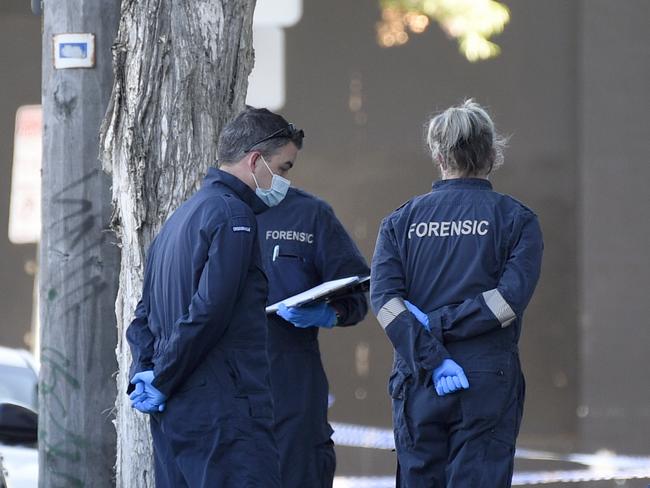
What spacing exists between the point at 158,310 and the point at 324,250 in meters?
1.42

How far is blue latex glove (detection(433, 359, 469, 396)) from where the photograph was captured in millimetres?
4637

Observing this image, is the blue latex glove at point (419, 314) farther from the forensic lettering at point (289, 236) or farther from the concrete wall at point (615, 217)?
the concrete wall at point (615, 217)

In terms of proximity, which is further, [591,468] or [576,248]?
[576,248]

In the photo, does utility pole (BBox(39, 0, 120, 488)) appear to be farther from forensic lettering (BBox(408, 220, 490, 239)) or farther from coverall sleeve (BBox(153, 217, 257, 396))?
coverall sleeve (BBox(153, 217, 257, 396))

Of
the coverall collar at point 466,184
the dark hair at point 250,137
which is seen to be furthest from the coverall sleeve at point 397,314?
the dark hair at point 250,137

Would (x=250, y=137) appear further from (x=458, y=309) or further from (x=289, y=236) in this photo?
(x=289, y=236)

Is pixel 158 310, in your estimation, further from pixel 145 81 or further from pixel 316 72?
pixel 316 72

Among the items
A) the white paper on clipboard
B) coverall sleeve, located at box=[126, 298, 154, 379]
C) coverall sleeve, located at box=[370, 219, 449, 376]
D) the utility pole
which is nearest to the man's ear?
coverall sleeve, located at box=[126, 298, 154, 379]

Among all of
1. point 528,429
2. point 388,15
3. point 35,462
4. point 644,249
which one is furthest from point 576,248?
point 35,462

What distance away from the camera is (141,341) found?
443 centimetres

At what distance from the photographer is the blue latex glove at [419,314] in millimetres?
4773

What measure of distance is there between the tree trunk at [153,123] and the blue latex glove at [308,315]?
0.57 m

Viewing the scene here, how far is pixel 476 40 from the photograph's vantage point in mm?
10617

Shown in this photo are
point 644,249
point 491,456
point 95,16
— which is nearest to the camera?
point 491,456
